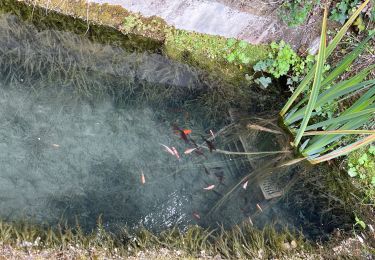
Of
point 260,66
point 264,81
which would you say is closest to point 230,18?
point 260,66

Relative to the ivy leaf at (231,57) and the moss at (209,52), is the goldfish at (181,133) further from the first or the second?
the ivy leaf at (231,57)

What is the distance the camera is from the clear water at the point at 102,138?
2.61 meters

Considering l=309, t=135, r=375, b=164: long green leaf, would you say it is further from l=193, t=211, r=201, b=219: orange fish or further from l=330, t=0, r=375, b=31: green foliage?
l=330, t=0, r=375, b=31: green foliage

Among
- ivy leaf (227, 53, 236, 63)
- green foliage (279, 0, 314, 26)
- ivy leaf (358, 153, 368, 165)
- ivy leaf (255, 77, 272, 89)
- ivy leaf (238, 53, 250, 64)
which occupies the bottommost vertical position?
ivy leaf (358, 153, 368, 165)

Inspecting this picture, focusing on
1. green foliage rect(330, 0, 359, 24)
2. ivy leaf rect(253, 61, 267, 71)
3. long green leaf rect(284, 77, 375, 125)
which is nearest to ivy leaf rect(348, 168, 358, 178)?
long green leaf rect(284, 77, 375, 125)

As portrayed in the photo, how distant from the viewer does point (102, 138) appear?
9.34 ft

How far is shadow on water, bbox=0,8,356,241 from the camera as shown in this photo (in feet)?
8.59

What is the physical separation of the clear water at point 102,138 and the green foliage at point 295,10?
0.77 meters

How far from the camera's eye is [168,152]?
115 inches

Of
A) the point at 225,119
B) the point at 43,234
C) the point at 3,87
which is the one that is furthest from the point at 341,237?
the point at 3,87

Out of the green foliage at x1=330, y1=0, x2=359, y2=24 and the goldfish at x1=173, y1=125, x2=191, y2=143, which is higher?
the green foliage at x1=330, y1=0, x2=359, y2=24

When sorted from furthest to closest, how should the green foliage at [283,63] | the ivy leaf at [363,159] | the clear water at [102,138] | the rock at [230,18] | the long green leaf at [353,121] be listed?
the green foliage at [283,63], the ivy leaf at [363,159], the rock at [230,18], the clear water at [102,138], the long green leaf at [353,121]

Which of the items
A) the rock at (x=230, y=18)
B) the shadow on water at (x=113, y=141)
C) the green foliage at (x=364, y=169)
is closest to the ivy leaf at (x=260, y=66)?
the rock at (x=230, y=18)

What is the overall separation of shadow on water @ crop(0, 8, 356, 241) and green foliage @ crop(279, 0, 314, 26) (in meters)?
0.73
